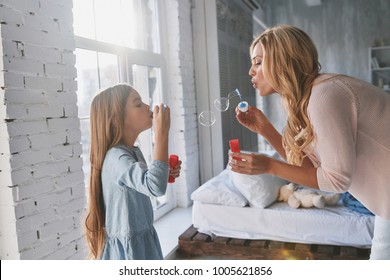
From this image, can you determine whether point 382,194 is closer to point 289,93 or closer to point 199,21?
point 289,93

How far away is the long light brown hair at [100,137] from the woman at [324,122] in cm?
37

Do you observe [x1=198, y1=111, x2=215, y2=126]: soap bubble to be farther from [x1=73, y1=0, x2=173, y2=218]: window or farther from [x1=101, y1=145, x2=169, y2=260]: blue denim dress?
[x1=101, y1=145, x2=169, y2=260]: blue denim dress

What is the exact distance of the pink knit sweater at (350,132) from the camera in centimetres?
84

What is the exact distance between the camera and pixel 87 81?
5.28 ft

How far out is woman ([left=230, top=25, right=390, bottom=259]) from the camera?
2.77 ft

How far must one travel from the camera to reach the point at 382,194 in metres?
0.93

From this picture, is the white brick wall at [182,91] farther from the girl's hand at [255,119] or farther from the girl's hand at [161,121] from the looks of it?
the girl's hand at [161,121]

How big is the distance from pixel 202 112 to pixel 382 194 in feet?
5.46

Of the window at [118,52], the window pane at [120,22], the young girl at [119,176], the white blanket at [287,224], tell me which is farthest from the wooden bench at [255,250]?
the window pane at [120,22]

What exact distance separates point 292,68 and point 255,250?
1.15 metres

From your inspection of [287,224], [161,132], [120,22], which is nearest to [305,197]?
[287,224]

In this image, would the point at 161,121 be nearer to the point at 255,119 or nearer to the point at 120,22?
the point at 255,119
